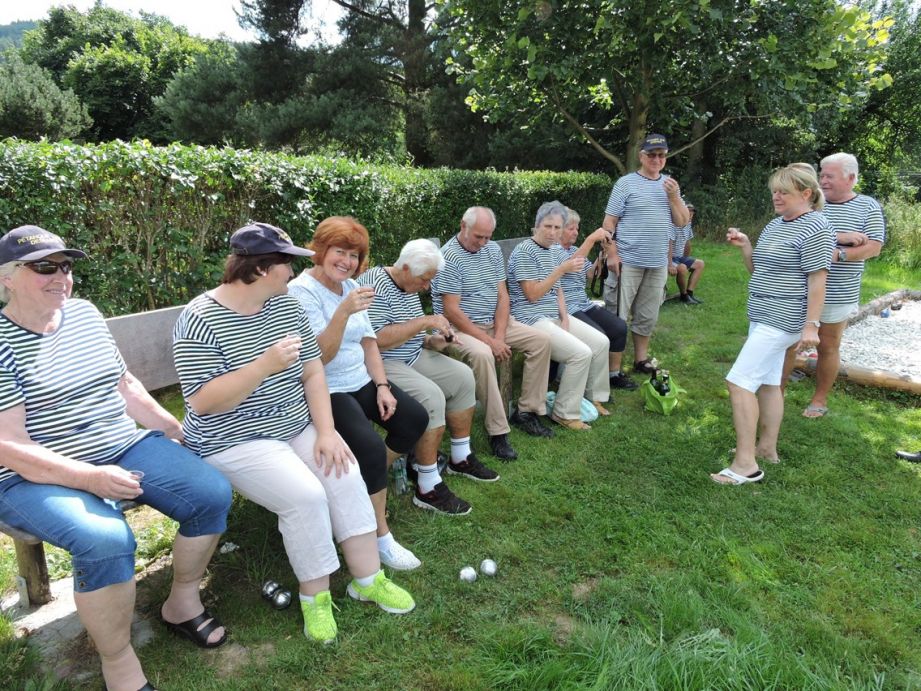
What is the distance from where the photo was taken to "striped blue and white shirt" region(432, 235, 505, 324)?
158 inches

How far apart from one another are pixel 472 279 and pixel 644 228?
1.85 metres

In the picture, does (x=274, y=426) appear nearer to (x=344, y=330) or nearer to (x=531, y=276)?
(x=344, y=330)

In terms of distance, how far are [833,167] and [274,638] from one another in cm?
433

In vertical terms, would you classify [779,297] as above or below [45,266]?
below

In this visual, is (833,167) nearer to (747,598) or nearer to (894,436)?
(894,436)

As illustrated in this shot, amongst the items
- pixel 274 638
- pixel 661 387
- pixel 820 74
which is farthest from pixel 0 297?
pixel 820 74

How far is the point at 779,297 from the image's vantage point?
337 centimetres

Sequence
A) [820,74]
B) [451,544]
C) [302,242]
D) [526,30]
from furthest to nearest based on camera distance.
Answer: [820,74] < [526,30] < [302,242] < [451,544]

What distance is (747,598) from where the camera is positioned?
2.47 meters

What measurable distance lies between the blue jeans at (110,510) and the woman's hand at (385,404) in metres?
0.93

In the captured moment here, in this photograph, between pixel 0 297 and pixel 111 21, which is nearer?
pixel 0 297

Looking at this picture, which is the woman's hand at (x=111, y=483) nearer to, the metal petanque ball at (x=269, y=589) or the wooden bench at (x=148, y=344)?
the metal petanque ball at (x=269, y=589)

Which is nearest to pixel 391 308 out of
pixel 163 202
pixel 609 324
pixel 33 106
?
pixel 163 202

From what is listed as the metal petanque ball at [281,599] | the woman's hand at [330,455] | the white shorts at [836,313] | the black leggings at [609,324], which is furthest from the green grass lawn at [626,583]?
the black leggings at [609,324]
